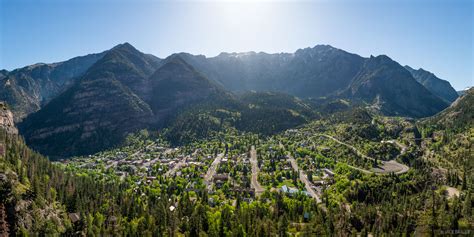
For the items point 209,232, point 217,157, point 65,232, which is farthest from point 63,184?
point 217,157

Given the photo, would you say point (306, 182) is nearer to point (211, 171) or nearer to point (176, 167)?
point (211, 171)

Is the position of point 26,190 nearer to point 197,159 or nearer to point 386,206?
point 197,159

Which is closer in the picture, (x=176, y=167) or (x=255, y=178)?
(x=255, y=178)

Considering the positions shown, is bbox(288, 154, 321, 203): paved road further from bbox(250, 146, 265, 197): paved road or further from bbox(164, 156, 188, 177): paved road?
bbox(164, 156, 188, 177): paved road

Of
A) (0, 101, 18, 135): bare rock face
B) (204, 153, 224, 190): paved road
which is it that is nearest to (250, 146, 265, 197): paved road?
(204, 153, 224, 190): paved road

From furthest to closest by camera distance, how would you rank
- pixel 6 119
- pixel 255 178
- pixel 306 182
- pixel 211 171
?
pixel 211 171 → pixel 6 119 → pixel 255 178 → pixel 306 182

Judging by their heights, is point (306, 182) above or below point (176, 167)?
below

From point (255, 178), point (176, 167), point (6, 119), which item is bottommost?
point (255, 178)

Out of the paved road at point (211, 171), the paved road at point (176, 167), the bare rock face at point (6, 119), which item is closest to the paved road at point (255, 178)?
the paved road at point (211, 171)

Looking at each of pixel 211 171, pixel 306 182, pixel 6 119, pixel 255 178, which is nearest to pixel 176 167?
pixel 211 171

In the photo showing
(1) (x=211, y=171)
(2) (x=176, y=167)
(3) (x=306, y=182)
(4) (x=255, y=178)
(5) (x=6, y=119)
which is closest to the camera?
(3) (x=306, y=182)

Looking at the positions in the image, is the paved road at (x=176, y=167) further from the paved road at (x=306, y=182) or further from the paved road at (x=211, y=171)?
Answer: the paved road at (x=306, y=182)
